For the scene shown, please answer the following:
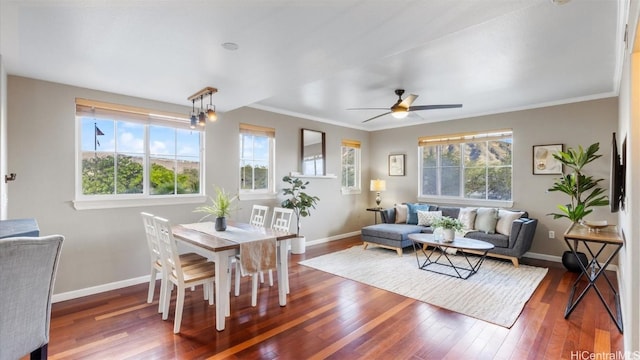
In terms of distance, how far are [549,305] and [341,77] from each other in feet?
10.6

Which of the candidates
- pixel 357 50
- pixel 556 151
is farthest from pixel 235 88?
pixel 556 151

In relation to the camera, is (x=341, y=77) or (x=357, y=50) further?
(x=341, y=77)

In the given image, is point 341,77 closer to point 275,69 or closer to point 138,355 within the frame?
point 275,69

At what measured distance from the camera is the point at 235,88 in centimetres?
329

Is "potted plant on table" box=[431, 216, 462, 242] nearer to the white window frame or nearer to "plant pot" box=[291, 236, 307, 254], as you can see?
"plant pot" box=[291, 236, 307, 254]

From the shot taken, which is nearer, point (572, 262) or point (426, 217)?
point (572, 262)

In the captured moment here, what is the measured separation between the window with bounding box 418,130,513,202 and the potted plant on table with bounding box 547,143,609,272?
0.95 m

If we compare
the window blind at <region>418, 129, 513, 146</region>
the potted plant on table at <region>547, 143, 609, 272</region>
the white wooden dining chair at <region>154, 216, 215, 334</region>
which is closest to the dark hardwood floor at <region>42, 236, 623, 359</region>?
the white wooden dining chair at <region>154, 216, 215, 334</region>

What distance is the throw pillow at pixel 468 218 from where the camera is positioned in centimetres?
493

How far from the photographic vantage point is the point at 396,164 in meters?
6.57

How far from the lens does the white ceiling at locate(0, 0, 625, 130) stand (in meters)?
1.80

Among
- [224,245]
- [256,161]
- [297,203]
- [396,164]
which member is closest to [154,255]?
[224,245]

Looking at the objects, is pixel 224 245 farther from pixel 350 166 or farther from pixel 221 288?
pixel 350 166

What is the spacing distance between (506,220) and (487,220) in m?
0.26
